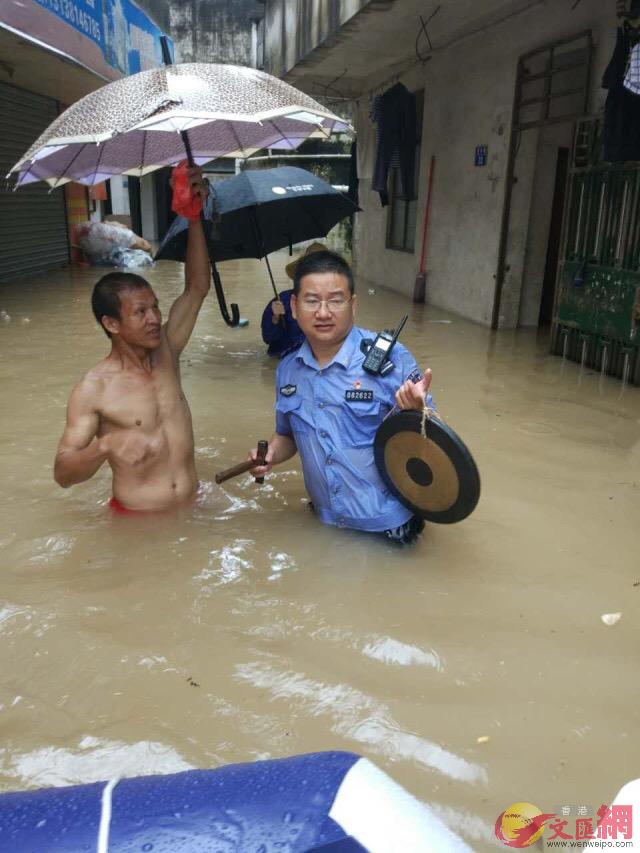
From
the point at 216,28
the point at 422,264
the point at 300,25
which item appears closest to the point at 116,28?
the point at 300,25

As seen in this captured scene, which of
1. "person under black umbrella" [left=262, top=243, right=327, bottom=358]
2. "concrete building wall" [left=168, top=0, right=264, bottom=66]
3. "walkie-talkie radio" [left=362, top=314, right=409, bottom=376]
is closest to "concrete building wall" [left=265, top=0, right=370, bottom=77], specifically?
"person under black umbrella" [left=262, top=243, right=327, bottom=358]

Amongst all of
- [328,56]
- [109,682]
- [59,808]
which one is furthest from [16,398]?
[328,56]

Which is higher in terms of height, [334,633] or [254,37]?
[254,37]

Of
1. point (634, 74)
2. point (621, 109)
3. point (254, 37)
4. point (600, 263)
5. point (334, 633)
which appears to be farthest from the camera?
point (254, 37)

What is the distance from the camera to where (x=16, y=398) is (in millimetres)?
5371

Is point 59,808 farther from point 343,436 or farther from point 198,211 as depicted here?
point 198,211

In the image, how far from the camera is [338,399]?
2.92m

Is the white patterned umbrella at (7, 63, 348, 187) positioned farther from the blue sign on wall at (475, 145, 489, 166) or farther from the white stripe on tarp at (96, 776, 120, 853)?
the blue sign on wall at (475, 145, 489, 166)

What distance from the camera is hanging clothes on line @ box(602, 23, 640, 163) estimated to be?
17.0ft

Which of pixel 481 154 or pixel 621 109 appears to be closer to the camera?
pixel 621 109

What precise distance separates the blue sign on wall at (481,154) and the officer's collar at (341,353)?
6.27 metres

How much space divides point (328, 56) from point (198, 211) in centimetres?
804

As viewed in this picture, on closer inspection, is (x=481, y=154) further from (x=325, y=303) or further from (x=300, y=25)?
(x=325, y=303)

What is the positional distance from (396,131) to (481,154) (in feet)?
7.12
